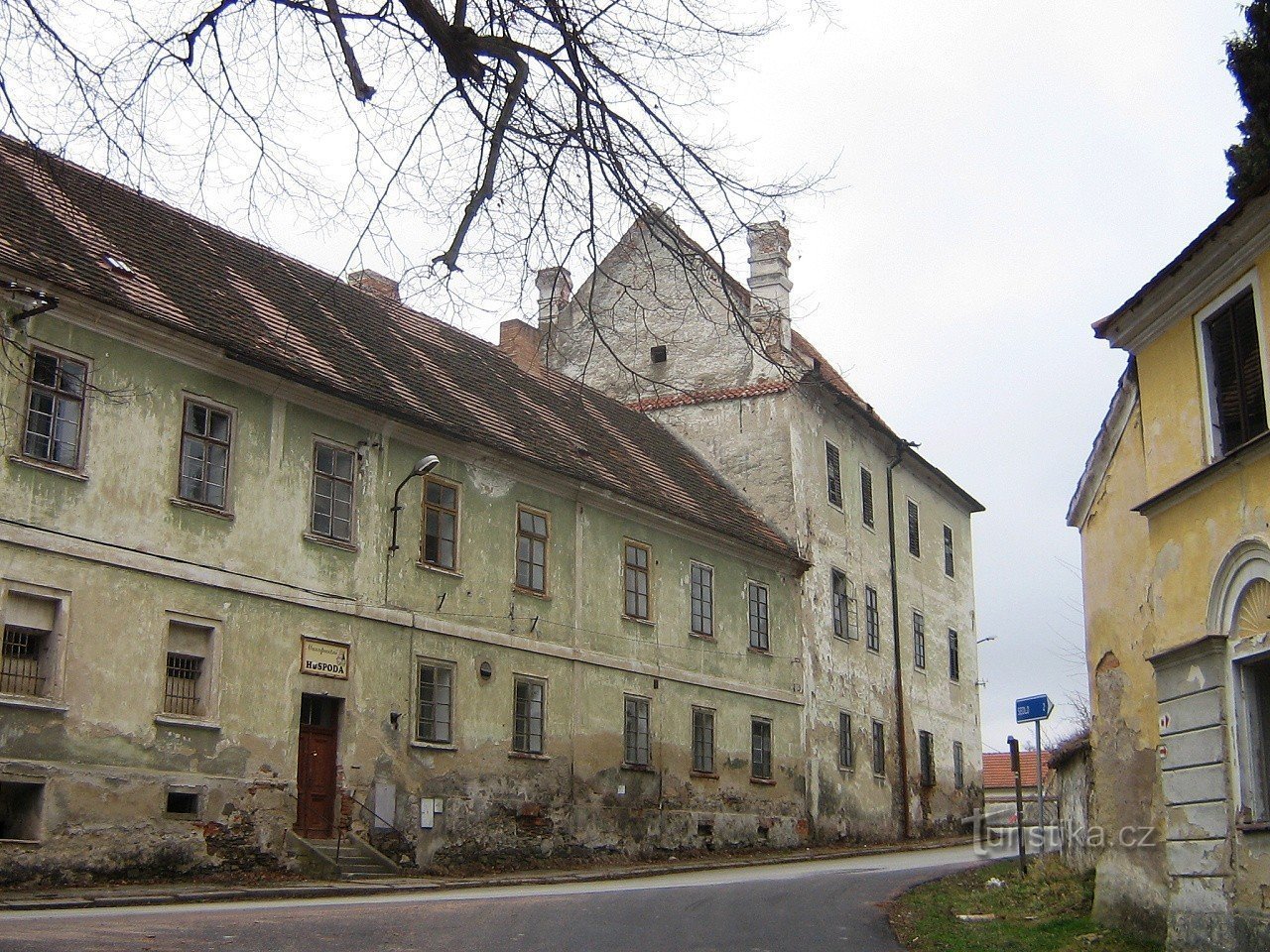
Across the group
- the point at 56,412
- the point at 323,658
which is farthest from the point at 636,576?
the point at 56,412

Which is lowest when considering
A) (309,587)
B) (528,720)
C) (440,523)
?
(528,720)

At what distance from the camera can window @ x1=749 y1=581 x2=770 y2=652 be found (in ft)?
97.5

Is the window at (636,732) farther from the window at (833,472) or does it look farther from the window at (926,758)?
the window at (926,758)

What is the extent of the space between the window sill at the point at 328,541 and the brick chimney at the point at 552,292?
11.0 meters

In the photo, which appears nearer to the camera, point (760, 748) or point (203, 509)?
point (203, 509)

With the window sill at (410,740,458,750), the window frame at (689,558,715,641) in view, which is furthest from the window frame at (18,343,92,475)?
the window frame at (689,558,715,641)

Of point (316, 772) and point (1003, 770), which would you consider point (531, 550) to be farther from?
Answer: point (1003, 770)

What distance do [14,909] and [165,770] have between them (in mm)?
3924

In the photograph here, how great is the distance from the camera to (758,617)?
30000 millimetres

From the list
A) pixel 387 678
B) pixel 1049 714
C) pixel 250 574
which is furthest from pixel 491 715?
pixel 1049 714

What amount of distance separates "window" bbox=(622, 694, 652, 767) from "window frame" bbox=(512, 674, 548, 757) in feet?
7.51

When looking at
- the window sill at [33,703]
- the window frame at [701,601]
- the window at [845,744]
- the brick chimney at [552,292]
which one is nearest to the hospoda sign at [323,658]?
the window sill at [33,703]

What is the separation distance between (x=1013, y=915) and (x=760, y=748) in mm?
15531

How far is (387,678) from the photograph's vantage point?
814 inches
